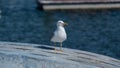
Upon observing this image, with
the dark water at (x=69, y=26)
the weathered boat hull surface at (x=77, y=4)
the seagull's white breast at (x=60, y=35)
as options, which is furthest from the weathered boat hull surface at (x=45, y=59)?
the weathered boat hull surface at (x=77, y=4)

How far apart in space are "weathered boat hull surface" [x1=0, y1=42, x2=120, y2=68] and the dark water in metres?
10.6

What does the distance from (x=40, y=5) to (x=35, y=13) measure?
2.88 ft

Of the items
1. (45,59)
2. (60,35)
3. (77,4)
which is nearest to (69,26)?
(77,4)

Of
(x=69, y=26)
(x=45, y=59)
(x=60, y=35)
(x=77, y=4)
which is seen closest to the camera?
(x=45, y=59)

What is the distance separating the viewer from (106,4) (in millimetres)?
25953

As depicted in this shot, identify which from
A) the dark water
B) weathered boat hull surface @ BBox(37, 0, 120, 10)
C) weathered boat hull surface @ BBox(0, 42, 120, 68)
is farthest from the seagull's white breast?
weathered boat hull surface @ BBox(37, 0, 120, 10)

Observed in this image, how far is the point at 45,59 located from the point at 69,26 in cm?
1597

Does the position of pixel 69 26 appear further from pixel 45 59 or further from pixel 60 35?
pixel 45 59

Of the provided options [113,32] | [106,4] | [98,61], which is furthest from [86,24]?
[98,61]

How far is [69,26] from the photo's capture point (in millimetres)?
22453

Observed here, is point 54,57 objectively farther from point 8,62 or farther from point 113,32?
point 113,32

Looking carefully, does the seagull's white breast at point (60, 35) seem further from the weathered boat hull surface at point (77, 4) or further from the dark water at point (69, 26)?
the weathered boat hull surface at point (77, 4)

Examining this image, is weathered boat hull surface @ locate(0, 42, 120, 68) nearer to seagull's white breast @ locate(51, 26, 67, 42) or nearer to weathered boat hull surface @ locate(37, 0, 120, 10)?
seagull's white breast @ locate(51, 26, 67, 42)

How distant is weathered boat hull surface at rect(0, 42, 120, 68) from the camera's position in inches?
253
